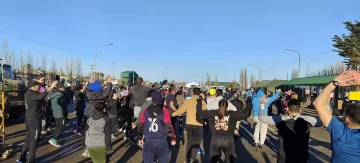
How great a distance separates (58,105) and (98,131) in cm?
Result: 443

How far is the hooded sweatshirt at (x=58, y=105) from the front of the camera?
9.52 metres

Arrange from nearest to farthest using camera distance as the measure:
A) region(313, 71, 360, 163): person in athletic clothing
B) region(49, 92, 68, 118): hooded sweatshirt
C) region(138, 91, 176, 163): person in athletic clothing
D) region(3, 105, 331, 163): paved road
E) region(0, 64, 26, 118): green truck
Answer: region(313, 71, 360, 163): person in athletic clothing
region(138, 91, 176, 163): person in athletic clothing
region(3, 105, 331, 163): paved road
region(49, 92, 68, 118): hooded sweatshirt
region(0, 64, 26, 118): green truck

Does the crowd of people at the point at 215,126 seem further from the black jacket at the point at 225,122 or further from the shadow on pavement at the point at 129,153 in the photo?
the shadow on pavement at the point at 129,153

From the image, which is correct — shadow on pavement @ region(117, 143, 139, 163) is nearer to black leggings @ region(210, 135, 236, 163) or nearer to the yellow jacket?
the yellow jacket

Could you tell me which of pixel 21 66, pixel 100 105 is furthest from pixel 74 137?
pixel 21 66

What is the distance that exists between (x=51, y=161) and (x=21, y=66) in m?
45.8

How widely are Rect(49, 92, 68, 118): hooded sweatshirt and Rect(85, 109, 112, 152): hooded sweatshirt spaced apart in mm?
4109

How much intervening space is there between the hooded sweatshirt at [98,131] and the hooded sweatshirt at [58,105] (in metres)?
4.11

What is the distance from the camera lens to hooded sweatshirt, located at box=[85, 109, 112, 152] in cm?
562

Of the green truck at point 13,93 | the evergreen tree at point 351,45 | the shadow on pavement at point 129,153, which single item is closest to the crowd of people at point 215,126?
the shadow on pavement at point 129,153

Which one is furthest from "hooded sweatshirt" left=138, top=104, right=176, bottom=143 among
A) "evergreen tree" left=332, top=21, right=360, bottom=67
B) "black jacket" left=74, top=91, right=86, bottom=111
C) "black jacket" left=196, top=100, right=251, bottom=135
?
"evergreen tree" left=332, top=21, right=360, bottom=67

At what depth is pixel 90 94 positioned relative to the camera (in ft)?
24.2

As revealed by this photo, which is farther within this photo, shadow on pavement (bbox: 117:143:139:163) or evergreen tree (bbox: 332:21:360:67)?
evergreen tree (bbox: 332:21:360:67)

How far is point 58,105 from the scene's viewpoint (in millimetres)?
9516
